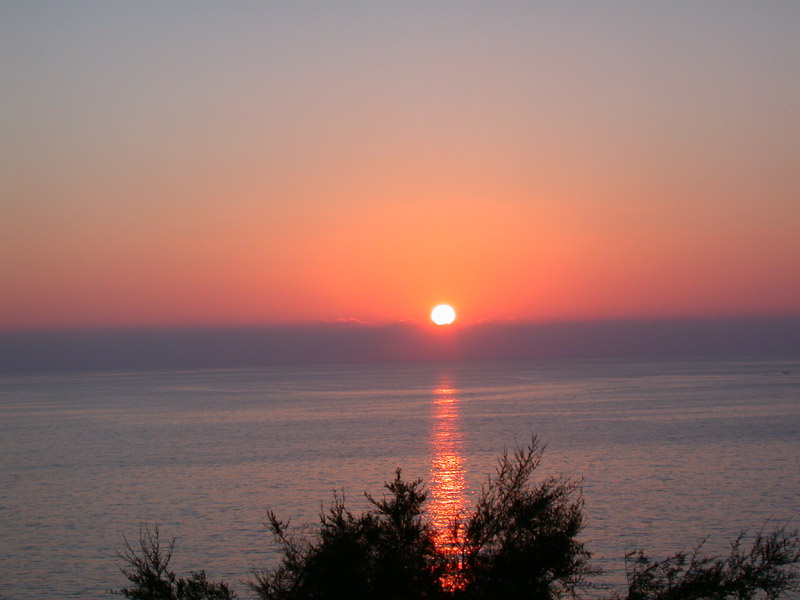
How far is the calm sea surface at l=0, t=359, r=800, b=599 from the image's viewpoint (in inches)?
1426

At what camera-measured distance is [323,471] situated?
58125 mm

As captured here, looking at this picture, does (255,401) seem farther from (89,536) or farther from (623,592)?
(623,592)

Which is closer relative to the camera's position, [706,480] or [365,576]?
[365,576]

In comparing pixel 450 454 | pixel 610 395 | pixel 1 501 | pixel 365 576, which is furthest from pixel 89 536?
pixel 610 395

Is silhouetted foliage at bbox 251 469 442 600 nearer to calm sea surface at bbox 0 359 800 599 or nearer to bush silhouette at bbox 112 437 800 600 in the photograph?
bush silhouette at bbox 112 437 800 600

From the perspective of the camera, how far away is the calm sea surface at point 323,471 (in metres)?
36.2

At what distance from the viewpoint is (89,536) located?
3916 cm

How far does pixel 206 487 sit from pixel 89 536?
1382 centimetres

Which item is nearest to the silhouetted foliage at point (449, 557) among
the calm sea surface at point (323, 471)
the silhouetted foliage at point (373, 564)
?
the silhouetted foliage at point (373, 564)

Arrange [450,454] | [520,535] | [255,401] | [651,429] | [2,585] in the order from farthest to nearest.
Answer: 1. [255,401]
2. [651,429]
3. [450,454]
4. [2,585]
5. [520,535]

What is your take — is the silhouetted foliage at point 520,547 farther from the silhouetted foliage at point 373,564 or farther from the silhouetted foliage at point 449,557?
the silhouetted foliage at point 373,564

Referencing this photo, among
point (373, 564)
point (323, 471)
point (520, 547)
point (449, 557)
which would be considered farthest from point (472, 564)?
A: point (323, 471)

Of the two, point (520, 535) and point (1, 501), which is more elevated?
point (520, 535)

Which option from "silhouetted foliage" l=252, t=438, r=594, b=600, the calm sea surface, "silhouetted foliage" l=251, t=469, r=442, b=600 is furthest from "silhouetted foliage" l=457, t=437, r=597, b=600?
Result: the calm sea surface
